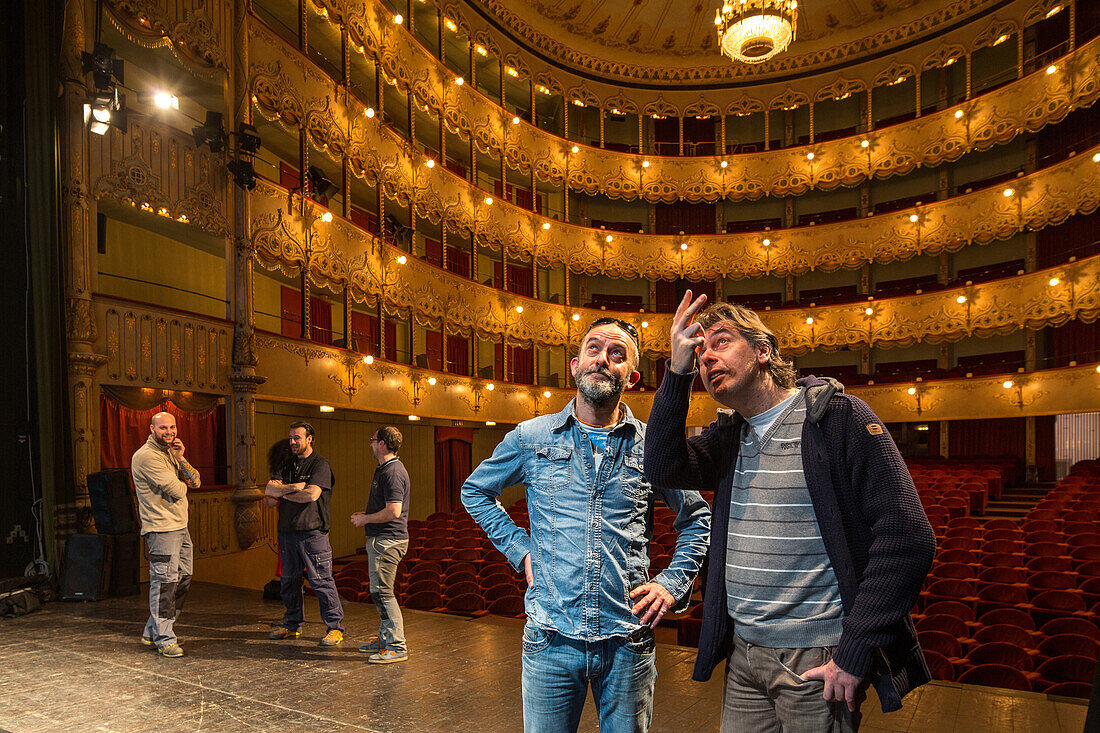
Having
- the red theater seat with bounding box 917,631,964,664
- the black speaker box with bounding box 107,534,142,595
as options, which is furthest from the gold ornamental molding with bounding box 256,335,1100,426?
the red theater seat with bounding box 917,631,964,664

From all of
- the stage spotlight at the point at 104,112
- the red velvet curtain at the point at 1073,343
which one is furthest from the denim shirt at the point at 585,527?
the red velvet curtain at the point at 1073,343

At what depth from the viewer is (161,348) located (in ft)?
30.1

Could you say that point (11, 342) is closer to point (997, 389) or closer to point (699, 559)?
point (699, 559)

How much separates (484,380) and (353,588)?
971 cm

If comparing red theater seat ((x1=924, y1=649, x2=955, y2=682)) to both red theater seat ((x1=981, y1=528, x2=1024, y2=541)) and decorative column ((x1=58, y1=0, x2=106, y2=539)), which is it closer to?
red theater seat ((x1=981, y1=528, x2=1024, y2=541))

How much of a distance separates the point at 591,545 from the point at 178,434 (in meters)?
9.92

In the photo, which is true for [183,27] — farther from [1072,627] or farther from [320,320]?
[1072,627]

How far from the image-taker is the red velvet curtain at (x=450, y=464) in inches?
722

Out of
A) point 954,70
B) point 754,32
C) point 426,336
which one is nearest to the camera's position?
point 754,32

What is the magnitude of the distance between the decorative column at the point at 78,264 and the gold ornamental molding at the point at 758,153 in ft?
19.1

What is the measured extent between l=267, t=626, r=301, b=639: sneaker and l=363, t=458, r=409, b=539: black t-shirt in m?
1.12

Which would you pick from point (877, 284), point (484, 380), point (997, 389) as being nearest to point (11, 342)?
point (484, 380)

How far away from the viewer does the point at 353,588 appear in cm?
803

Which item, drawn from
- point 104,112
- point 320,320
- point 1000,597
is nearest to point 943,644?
point 1000,597
